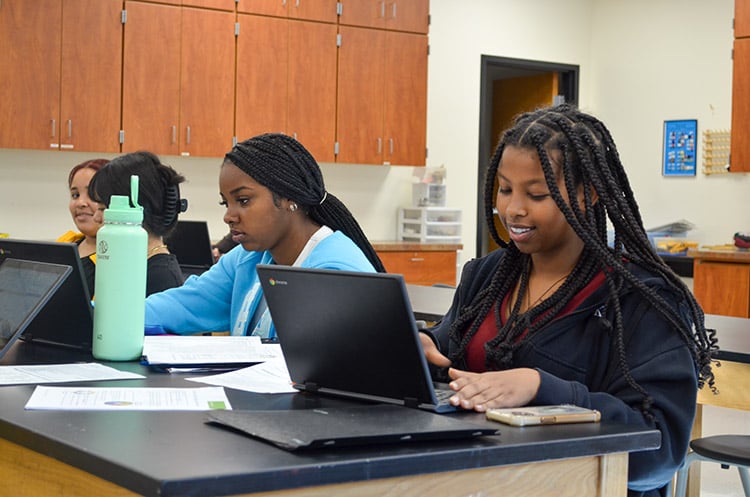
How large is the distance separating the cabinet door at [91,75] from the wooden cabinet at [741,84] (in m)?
3.77

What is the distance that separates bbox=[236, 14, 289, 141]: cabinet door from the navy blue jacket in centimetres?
504

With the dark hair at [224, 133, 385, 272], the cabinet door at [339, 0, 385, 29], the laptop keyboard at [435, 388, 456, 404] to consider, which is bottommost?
the laptop keyboard at [435, 388, 456, 404]

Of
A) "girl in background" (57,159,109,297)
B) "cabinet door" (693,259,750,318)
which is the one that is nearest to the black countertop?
"girl in background" (57,159,109,297)

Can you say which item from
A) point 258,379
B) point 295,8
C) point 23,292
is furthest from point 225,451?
point 295,8

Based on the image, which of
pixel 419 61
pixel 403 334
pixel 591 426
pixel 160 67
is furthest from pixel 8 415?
pixel 419 61

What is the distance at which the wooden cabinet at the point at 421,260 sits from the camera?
6.98 m

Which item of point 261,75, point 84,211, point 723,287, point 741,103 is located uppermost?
point 261,75

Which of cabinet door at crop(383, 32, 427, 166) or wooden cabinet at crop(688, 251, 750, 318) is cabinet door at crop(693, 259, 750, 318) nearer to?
wooden cabinet at crop(688, 251, 750, 318)

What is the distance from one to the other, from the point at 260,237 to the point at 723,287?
14.7ft

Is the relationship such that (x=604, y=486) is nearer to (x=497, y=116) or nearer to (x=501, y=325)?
(x=501, y=325)

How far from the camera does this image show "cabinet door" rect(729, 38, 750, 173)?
654 centimetres

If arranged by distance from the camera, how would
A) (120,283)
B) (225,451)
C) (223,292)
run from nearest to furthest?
(225,451) < (120,283) < (223,292)

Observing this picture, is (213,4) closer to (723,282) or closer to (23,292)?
(723,282)

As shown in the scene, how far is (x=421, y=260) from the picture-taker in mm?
7113
